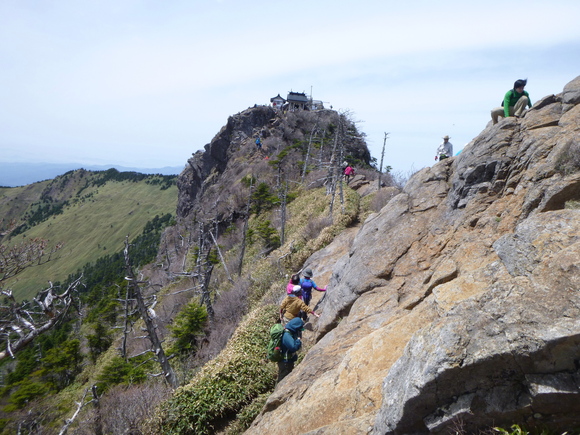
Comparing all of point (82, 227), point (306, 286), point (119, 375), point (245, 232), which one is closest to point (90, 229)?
point (82, 227)

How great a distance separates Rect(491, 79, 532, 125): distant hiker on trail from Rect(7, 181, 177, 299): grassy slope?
16116 centimetres

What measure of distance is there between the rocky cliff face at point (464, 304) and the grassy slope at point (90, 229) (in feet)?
523

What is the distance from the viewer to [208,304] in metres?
23.9

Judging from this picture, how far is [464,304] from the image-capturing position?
4742 mm

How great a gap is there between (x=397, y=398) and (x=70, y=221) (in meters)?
212

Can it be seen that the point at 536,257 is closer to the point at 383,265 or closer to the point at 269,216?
the point at 383,265

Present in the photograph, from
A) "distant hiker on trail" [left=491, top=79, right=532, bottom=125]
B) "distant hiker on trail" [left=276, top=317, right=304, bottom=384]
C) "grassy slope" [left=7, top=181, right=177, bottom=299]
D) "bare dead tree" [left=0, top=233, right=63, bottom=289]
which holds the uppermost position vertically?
"distant hiker on trail" [left=491, top=79, right=532, bottom=125]

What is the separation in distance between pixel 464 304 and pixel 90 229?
199 metres

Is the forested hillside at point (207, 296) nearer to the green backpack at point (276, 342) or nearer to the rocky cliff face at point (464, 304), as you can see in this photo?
the green backpack at point (276, 342)

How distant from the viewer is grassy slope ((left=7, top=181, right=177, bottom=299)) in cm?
14988

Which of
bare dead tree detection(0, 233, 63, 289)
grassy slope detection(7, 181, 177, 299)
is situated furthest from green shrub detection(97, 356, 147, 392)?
grassy slope detection(7, 181, 177, 299)

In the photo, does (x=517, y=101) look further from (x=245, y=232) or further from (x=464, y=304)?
(x=245, y=232)

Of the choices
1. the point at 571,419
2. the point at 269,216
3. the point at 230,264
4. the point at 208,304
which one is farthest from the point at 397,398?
the point at 269,216

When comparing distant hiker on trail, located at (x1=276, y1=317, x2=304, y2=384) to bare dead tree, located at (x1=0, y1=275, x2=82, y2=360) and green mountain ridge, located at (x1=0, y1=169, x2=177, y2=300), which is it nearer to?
bare dead tree, located at (x1=0, y1=275, x2=82, y2=360)
